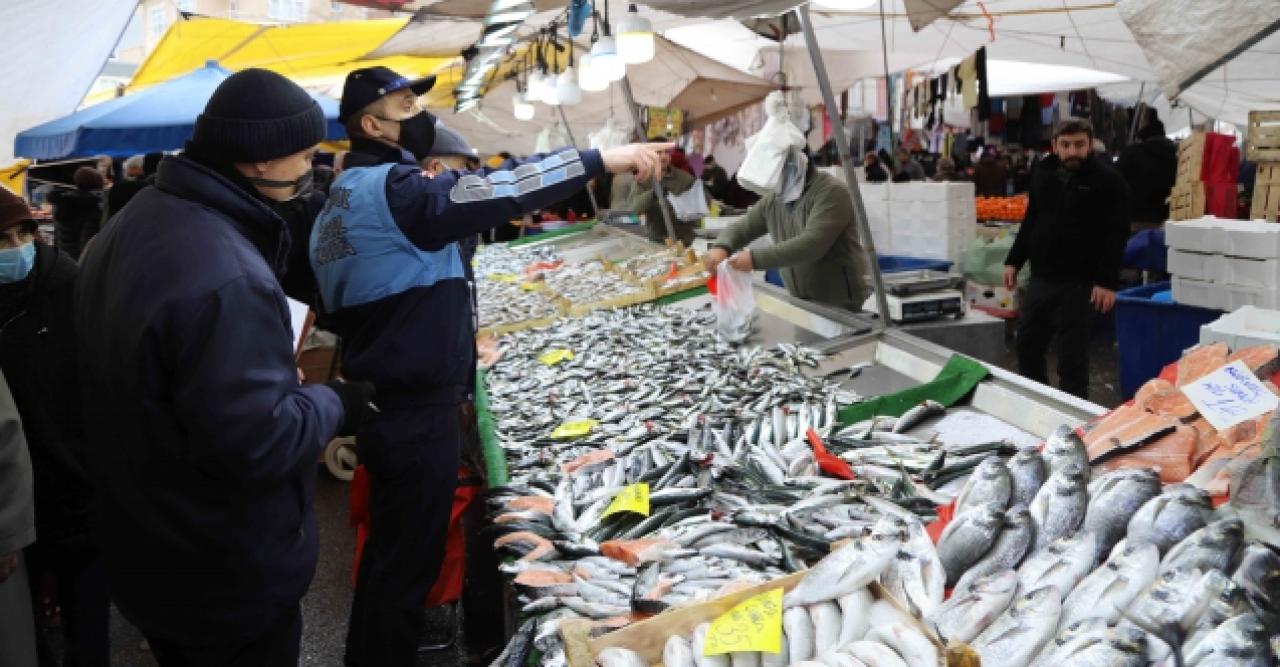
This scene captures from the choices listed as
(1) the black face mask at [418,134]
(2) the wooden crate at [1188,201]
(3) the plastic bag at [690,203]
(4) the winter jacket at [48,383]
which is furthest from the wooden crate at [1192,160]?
(4) the winter jacket at [48,383]

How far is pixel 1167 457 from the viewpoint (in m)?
2.56

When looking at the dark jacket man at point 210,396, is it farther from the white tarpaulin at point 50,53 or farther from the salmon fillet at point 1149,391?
the white tarpaulin at point 50,53

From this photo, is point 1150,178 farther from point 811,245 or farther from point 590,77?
point 590,77

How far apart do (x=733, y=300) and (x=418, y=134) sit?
2.14m

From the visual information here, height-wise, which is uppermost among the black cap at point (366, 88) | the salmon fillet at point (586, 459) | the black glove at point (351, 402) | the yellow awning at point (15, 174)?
the black cap at point (366, 88)

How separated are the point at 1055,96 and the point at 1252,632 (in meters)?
19.6

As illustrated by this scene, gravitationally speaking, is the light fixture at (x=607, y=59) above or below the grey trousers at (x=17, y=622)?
above

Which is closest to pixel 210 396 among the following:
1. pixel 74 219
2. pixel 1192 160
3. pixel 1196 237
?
pixel 1196 237

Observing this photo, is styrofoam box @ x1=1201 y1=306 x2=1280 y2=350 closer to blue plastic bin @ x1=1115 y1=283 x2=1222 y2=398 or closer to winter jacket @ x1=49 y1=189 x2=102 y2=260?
blue plastic bin @ x1=1115 y1=283 x2=1222 y2=398

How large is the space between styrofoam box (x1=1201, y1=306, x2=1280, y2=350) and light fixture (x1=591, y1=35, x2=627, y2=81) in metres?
3.53

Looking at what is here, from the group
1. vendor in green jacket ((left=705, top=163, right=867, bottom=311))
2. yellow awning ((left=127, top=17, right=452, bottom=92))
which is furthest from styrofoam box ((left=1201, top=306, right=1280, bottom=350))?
yellow awning ((left=127, top=17, right=452, bottom=92))

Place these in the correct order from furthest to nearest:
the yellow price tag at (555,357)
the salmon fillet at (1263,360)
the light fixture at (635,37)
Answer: the light fixture at (635,37) → the yellow price tag at (555,357) → the salmon fillet at (1263,360)

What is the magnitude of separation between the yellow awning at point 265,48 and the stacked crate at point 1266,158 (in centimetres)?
849

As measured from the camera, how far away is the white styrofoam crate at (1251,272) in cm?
542
